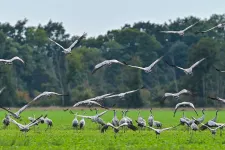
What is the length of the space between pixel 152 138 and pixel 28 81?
7332 cm

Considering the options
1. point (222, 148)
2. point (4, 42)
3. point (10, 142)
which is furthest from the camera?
point (4, 42)

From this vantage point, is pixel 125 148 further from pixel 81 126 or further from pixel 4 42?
pixel 4 42

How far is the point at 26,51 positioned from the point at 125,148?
241 feet

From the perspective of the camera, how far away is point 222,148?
2286 centimetres

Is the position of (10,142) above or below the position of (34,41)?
below

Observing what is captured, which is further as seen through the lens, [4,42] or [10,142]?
[4,42]

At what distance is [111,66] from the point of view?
322ft

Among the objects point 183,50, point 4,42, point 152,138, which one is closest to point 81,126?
point 152,138

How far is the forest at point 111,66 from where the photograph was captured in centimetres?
8331

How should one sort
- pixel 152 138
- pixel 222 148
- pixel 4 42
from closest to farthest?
pixel 222 148, pixel 152 138, pixel 4 42

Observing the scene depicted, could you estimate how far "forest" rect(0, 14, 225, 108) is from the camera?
273 ft

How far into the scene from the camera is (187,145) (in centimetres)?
2427

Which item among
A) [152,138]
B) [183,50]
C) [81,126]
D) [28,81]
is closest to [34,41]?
[28,81]

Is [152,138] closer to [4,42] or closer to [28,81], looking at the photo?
[4,42]
